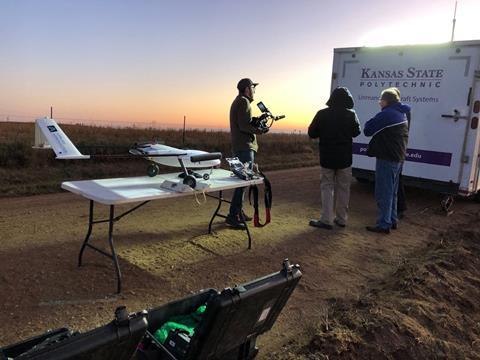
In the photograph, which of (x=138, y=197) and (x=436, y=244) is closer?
(x=138, y=197)

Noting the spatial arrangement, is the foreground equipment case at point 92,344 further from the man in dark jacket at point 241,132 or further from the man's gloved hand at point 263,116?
the man's gloved hand at point 263,116

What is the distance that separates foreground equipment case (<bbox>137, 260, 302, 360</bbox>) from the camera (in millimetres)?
Answer: 2701

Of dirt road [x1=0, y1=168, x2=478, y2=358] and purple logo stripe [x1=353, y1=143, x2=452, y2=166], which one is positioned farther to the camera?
purple logo stripe [x1=353, y1=143, x2=452, y2=166]

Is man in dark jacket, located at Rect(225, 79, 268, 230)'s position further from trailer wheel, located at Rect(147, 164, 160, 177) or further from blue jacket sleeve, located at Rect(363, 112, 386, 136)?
blue jacket sleeve, located at Rect(363, 112, 386, 136)

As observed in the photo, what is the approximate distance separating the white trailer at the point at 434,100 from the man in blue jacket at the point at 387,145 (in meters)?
Answer: 1.88

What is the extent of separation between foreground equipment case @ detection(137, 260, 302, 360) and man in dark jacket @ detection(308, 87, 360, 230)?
4014 mm

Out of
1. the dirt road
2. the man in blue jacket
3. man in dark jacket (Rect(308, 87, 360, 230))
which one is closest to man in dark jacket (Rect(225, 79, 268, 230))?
the dirt road

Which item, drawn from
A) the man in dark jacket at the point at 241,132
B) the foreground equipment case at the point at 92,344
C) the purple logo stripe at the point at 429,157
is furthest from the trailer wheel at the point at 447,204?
the foreground equipment case at the point at 92,344

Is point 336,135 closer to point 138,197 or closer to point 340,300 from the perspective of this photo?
point 340,300

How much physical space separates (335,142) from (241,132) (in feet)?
4.64

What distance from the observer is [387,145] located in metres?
6.96

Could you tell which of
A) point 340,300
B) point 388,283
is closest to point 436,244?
point 388,283

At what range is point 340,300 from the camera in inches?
178

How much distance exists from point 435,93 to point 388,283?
196 inches
